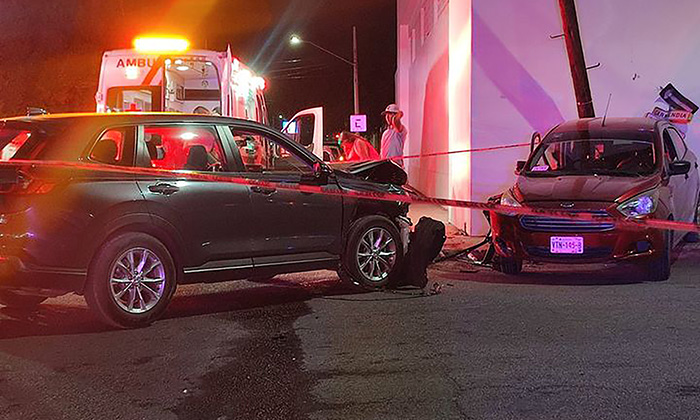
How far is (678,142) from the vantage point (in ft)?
32.3

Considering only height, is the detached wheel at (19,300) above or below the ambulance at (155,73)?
below

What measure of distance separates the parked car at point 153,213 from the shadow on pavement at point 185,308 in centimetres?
21

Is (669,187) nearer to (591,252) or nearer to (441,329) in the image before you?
(591,252)

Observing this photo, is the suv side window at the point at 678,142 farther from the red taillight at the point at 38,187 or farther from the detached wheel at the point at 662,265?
the red taillight at the point at 38,187

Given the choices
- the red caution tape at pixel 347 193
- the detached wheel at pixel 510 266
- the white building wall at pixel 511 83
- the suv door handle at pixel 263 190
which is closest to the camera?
the red caution tape at pixel 347 193

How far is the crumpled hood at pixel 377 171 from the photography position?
8367 mm

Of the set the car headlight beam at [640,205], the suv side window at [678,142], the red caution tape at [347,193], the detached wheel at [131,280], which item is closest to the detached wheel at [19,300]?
the detached wheel at [131,280]

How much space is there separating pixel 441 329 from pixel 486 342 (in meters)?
0.52

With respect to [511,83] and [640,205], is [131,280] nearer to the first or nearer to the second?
[640,205]

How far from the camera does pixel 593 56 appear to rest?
12.2 meters

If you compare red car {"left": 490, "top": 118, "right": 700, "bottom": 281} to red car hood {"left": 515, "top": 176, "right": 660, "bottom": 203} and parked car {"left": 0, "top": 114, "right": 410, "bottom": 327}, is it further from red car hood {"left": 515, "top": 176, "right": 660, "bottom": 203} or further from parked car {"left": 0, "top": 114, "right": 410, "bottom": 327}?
parked car {"left": 0, "top": 114, "right": 410, "bottom": 327}

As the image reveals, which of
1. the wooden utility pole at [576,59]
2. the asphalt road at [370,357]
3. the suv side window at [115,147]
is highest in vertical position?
the wooden utility pole at [576,59]

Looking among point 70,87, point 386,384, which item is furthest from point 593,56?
point 70,87

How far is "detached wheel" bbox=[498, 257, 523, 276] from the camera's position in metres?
8.70
